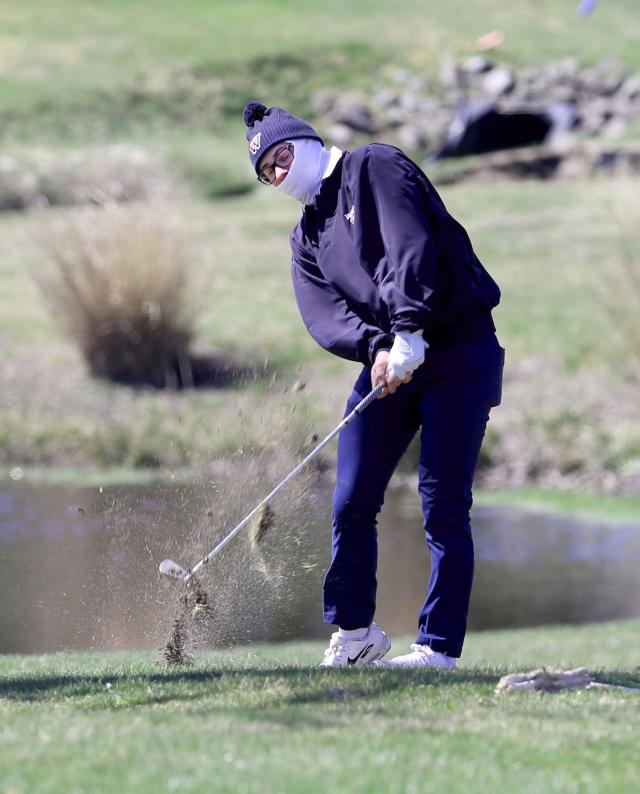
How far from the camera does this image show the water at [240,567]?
7.49m

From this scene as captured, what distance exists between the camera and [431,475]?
6004 mm

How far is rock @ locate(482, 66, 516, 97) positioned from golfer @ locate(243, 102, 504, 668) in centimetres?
3794

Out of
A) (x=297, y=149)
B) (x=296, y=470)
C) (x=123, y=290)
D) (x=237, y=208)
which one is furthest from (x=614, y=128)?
(x=297, y=149)

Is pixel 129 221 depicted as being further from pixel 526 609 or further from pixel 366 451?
pixel 366 451

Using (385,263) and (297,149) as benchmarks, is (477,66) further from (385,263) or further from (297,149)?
(385,263)

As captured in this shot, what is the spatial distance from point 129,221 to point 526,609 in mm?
8712

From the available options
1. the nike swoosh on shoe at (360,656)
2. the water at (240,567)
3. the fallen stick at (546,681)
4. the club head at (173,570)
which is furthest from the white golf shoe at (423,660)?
the water at (240,567)

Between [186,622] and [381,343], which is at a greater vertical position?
[381,343]

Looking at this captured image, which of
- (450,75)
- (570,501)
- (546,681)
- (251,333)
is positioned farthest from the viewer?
(450,75)

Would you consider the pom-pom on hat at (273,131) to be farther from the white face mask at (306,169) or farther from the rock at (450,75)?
the rock at (450,75)

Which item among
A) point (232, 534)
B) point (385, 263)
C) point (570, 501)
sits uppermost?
point (385, 263)

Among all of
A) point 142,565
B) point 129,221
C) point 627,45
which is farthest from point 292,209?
point 142,565

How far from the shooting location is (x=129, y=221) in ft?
61.1

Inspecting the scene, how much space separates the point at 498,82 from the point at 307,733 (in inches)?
1643
